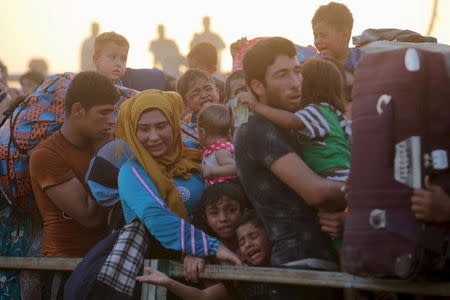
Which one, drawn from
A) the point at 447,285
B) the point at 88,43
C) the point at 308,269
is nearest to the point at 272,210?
the point at 308,269

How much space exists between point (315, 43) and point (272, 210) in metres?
2.88

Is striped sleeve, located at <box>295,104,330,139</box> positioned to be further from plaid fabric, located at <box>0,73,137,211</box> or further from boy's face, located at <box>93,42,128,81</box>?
boy's face, located at <box>93,42,128,81</box>

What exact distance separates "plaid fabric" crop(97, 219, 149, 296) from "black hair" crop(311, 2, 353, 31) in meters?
2.60

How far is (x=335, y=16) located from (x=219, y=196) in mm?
2335

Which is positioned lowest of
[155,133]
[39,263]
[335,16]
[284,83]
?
[39,263]

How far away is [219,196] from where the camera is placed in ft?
17.5

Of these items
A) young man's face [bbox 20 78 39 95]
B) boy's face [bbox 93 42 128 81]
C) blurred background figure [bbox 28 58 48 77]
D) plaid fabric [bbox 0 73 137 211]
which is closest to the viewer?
plaid fabric [bbox 0 73 137 211]

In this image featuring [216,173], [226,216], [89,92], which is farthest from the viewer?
[89,92]

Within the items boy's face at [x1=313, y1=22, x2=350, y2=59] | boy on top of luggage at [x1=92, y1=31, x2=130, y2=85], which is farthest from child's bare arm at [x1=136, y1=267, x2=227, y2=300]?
boy on top of luggage at [x1=92, y1=31, x2=130, y2=85]

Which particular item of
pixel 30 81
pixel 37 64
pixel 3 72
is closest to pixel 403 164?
pixel 3 72

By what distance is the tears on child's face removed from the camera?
5305mm

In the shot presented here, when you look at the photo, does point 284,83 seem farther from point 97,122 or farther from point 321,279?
point 97,122

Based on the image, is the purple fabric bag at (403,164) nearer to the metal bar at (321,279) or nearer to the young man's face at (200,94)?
the metal bar at (321,279)

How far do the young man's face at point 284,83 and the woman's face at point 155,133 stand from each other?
103 centimetres
